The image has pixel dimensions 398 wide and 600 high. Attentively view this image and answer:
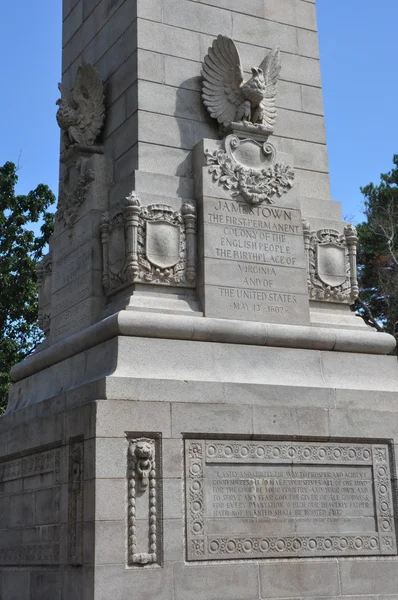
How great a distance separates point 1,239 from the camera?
3109 centimetres

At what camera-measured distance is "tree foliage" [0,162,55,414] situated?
30234 millimetres

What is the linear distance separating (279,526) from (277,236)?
15.0 ft

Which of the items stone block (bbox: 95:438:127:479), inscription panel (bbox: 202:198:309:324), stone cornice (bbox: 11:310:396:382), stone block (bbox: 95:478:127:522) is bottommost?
stone block (bbox: 95:478:127:522)

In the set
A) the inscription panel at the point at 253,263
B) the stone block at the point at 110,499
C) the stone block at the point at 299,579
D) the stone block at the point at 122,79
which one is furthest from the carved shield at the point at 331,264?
the stone block at the point at 110,499

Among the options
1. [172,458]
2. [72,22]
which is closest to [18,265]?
[72,22]

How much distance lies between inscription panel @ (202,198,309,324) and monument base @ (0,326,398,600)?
513mm

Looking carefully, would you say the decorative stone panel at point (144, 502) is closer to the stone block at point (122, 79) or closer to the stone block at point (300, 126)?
the stone block at point (122, 79)

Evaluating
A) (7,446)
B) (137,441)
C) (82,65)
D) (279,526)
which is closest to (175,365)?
(137,441)

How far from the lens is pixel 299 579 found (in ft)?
43.2

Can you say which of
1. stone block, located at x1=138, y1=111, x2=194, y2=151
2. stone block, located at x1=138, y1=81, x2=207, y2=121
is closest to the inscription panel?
stone block, located at x1=138, y1=111, x2=194, y2=151

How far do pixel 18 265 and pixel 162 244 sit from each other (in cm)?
1707

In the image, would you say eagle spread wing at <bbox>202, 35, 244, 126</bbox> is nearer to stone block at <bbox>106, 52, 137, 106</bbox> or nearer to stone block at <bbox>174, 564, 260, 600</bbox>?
stone block at <bbox>106, 52, 137, 106</bbox>

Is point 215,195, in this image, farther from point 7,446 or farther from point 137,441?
point 7,446

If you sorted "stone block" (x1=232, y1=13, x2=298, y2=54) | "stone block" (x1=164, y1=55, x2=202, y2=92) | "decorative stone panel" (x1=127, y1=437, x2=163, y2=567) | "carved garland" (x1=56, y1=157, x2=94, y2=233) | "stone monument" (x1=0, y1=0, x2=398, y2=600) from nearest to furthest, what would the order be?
"decorative stone panel" (x1=127, y1=437, x2=163, y2=567) < "stone monument" (x1=0, y1=0, x2=398, y2=600) < "stone block" (x1=164, y1=55, x2=202, y2=92) < "carved garland" (x1=56, y1=157, x2=94, y2=233) < "stone block" (x1=232, y1=13, x2=298, y2=54)
